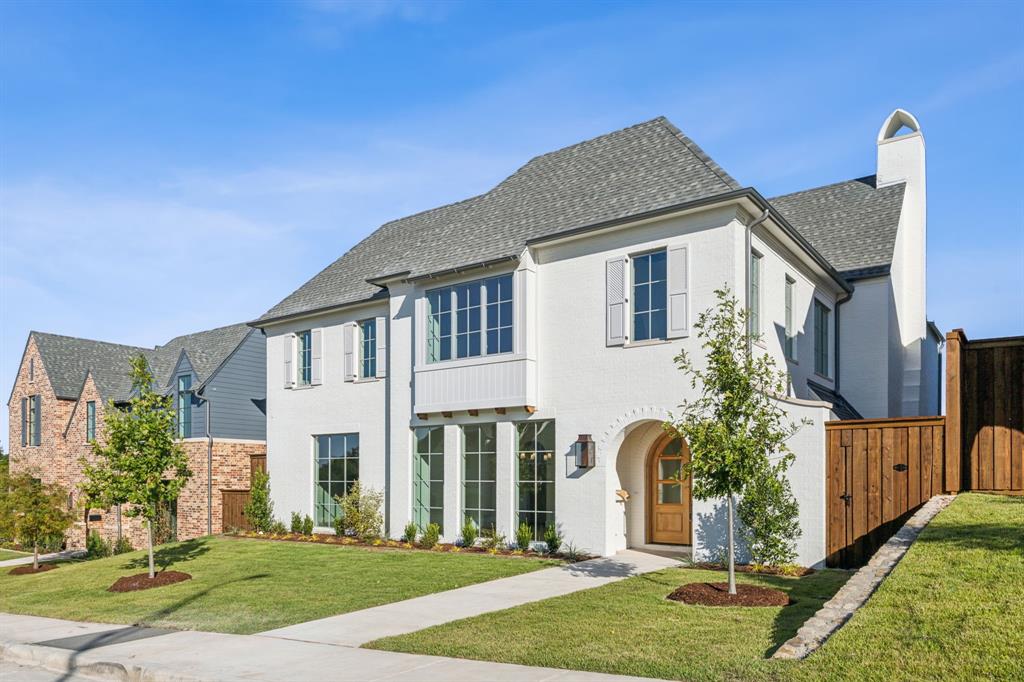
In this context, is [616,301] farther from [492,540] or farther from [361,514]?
[361,514]

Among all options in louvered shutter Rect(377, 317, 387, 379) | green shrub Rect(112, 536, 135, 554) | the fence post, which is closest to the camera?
the fence post

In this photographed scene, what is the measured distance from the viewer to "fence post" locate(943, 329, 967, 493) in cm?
1254

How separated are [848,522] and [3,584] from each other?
58.1ft

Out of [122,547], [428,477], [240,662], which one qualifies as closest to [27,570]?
[122,547]

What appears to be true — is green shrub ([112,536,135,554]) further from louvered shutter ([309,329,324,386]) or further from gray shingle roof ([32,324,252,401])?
louvered shutter ([309,329,324,386])

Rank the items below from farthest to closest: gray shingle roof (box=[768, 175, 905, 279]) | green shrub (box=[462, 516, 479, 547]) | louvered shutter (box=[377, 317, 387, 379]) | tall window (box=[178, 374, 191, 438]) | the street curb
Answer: tall window (box=[178, 374, 191, 438]) → louvered shutter (box=[377, 317, 387, 379]) → gray shingle roof (box=[768, 175, 905, 279]) → green shrub (box=[462, 516, 479, 547]) → the street curb

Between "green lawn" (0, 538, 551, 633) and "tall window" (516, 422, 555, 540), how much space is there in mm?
1324

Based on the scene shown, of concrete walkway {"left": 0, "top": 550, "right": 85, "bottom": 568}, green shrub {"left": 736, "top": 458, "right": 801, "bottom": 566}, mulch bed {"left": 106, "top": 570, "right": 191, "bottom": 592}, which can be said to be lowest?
concrete walkway {"left": 0, "top": 550, "right": 85, "bottom": 568}

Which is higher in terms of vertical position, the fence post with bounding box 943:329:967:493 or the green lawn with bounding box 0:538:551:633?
the fence post with bounding box 943:329:967:493

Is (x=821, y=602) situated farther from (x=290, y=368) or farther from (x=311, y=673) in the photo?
Result: (x=290, y=368)

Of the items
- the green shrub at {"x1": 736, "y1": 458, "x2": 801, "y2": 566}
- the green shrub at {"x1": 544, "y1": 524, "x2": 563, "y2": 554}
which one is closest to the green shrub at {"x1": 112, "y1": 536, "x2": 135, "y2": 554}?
the green shrub at {"x1": 544, "y1": 524, "x2": 563, "y2": 554}

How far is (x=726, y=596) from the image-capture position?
1048 cm

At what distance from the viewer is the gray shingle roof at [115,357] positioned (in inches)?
1120

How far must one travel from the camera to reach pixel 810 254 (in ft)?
57.2
